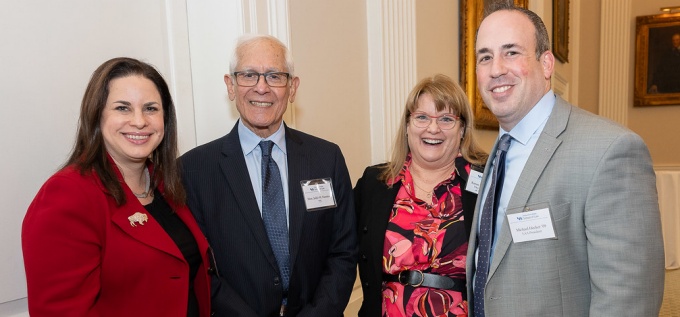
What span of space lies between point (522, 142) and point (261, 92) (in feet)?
3.32

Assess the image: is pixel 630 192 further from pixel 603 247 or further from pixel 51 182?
pixel 51 182

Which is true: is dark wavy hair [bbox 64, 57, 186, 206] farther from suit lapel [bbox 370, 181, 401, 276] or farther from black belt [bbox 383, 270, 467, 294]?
black belt [bbox 383, 270, 467, 294]

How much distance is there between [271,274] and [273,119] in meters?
0.62

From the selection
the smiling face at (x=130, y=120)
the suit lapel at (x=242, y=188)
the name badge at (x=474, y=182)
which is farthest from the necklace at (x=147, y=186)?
the name badge at (x=474, y=182)

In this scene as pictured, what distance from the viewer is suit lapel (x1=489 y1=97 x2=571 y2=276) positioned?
163cm

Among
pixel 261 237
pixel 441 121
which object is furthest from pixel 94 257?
pixel 441 121

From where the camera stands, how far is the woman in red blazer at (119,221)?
1490 millimetres

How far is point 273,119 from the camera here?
2.20m

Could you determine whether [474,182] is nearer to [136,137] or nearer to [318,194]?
[318,194]

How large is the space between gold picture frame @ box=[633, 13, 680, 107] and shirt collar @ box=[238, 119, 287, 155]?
830cm

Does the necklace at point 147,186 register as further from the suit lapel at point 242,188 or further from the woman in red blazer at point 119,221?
the suit lapel at point 242,188

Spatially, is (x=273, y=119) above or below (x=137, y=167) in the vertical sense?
above

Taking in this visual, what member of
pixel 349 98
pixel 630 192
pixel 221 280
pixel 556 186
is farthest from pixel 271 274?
pixel 349 98

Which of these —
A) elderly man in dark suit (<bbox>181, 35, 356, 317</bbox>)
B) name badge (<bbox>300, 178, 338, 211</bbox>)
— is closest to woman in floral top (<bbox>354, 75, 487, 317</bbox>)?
elderly man in dark suit (<bbox>181, 35, 356, 317</bbox>)
